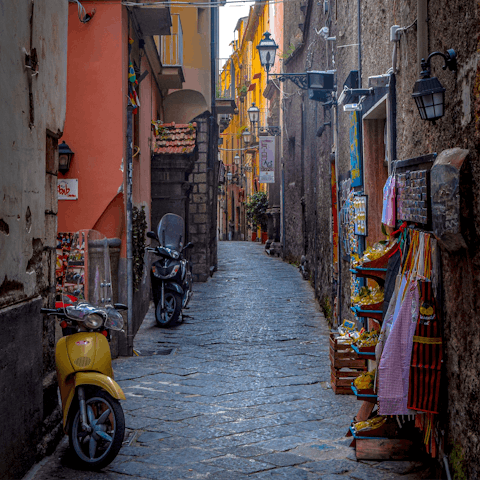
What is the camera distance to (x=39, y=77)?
4328mm

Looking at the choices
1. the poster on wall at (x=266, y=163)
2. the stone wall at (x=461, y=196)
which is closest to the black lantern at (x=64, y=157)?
the stone wall at (x=461, y=196)

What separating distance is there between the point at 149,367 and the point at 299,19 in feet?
49.3

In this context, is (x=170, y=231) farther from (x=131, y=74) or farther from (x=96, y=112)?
(x=96, y=112)

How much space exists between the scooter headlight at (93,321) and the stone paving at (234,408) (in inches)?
35.0

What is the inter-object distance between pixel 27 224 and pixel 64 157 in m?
3.37

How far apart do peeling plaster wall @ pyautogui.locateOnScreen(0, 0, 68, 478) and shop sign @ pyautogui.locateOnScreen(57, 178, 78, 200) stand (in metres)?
2.47

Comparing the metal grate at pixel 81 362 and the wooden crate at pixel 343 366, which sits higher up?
the metal grate at pixel 81 362

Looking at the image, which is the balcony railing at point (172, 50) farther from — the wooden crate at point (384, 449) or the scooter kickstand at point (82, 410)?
the wooden crate at point (384, 449)

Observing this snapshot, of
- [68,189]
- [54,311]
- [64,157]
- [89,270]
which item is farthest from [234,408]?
[64,157]

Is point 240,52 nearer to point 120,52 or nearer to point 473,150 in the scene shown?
point 120,52

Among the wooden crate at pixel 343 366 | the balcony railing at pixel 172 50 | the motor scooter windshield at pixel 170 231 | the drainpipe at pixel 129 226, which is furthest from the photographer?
the balcony railing at pixel 172 50

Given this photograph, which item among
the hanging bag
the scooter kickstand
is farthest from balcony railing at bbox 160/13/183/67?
the scooter kickstand

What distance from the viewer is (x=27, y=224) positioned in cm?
405

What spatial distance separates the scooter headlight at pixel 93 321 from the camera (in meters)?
4.20
